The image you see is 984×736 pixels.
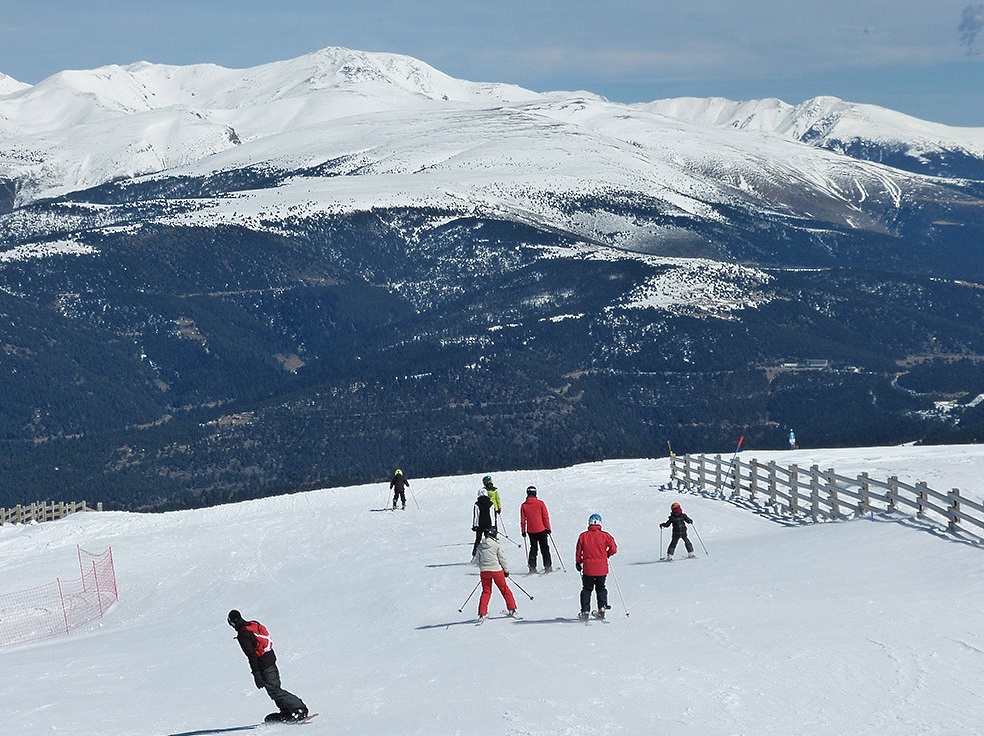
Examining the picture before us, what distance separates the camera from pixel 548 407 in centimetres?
19938

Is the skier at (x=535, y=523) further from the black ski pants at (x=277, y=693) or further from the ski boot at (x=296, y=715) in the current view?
the black ski pants at (x=277, y=693)

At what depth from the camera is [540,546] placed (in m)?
29.5

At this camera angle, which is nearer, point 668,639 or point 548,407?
point 668,639

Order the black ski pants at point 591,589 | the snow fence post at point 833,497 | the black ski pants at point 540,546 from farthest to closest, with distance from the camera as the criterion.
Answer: the snow fence post at point 833,497 → the black ski pants at point 540,546 → the black ski pants at point 591,589

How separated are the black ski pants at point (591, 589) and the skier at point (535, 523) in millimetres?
4041

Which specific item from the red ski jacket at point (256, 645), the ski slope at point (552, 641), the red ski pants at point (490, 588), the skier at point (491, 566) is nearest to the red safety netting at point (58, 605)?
the ski slope at point (552, 641)

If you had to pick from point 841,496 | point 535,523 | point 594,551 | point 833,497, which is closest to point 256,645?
point 594,551

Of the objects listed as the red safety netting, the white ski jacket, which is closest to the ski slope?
the red safety netting

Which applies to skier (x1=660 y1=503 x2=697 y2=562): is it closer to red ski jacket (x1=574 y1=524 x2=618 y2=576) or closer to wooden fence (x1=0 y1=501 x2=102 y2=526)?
red ski jacket (x1=574 y1=524 x2=618 y2=576)

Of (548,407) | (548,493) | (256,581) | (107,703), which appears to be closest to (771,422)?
(548,407)

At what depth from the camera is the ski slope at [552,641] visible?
18.2 m

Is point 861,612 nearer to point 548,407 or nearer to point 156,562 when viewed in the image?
point 156,562

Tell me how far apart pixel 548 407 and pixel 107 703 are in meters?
177

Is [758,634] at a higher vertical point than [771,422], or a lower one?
higher
